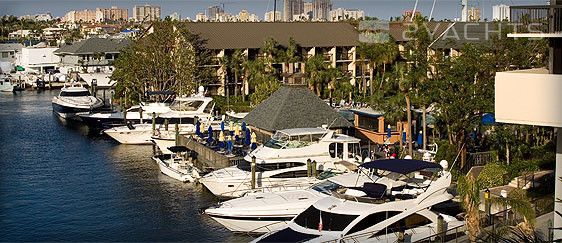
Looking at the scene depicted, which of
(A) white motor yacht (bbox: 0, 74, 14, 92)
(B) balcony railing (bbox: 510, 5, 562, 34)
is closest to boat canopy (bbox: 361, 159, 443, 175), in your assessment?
(B) balcony railing (bbox: 510, 5, 562, 34)

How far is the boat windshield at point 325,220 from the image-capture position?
23.7m

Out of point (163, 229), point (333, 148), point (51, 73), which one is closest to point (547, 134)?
point (333, 148)

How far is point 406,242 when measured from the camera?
23.8 meters

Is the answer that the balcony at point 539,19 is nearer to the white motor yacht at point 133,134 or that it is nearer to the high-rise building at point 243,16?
the white motor yacht at point 133,134

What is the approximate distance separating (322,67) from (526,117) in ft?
154

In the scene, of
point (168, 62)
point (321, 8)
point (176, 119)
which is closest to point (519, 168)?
point (176, 119)

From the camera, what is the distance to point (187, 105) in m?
53.2

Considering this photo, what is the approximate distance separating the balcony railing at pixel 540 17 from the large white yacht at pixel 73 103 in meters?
53.3

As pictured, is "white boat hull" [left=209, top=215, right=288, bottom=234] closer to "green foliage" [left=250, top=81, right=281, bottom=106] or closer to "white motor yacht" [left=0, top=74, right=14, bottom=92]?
"green foliage" [left=250, top=81, right=281, bottom=106]

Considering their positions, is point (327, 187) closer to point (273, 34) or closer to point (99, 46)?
point (273, 34)

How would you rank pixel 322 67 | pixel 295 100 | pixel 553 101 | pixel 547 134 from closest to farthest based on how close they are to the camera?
1. pixel 553 101
2. pixel 547 134
3. pixel 295 100
4. pixel 322 67

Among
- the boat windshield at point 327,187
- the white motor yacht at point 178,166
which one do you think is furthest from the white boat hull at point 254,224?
the white motor yacht at point 178,166

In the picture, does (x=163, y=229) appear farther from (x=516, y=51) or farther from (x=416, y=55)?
(x=516, y=51)

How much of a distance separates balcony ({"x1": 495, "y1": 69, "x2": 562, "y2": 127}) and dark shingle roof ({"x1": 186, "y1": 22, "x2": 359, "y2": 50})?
180 ft
